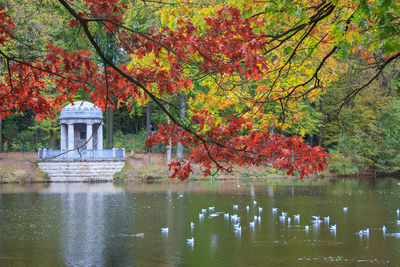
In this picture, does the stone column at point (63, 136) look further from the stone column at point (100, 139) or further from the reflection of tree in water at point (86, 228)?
the reflection of tree in water at point (86, 228)

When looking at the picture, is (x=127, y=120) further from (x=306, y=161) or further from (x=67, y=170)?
(x=306, y=161)

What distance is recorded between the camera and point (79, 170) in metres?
29.6

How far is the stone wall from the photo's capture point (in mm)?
29172

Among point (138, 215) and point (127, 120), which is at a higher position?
point (127, 120)

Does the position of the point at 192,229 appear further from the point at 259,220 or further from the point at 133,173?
the point at 133,173

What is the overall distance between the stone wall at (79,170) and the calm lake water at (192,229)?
18.0 ft

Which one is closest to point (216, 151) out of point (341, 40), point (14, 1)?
point (341, 40)

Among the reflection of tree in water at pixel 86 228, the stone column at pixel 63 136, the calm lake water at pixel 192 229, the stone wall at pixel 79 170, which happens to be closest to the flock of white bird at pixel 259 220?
the calm lake water at pixel 192 229

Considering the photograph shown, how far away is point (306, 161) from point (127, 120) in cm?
3925

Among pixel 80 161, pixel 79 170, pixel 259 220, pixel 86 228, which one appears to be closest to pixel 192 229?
pixel 259 220

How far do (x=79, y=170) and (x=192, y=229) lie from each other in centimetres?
1736

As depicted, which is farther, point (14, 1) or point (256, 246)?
point (14, 1)

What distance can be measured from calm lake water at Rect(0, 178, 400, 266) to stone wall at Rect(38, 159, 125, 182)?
18.0ft

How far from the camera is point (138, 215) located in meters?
16.4
